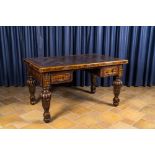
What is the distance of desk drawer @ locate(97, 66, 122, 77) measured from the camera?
2220mm

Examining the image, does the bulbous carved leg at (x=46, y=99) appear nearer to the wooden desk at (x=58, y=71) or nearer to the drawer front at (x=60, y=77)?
the wooden desk at (x=58, y=71)

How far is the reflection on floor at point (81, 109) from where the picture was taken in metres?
2.08

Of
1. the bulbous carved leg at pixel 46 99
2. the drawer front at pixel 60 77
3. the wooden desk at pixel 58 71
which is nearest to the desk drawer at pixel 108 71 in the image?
the wooden desk at pixel 58 71

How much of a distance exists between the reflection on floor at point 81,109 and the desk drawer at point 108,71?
46cm

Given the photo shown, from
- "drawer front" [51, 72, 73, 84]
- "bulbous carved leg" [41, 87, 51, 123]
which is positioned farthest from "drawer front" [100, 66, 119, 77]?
"bulbous carved leg" [41, 87, 51, 123]

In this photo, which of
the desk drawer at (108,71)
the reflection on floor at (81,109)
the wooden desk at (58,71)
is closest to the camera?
the wooden desk at (58,71)

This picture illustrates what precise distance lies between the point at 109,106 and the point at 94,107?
20cm

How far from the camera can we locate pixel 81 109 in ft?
7.98

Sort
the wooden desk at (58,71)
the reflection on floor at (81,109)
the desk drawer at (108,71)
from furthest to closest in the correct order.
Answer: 1. the desk drawer at (108,71)
2. the reflection on floor at (81,109)
3. the wooden desk at (58,71)

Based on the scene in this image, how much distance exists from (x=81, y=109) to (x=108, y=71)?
0.58 metres

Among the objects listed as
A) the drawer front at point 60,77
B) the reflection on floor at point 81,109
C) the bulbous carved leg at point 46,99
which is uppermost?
the drawer front at point 60,77

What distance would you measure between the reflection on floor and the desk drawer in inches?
18.1

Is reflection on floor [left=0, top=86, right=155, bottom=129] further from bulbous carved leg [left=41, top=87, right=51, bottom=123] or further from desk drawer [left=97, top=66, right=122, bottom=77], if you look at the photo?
desk drawer [left=97, top=66, right=122, bottom=77]
